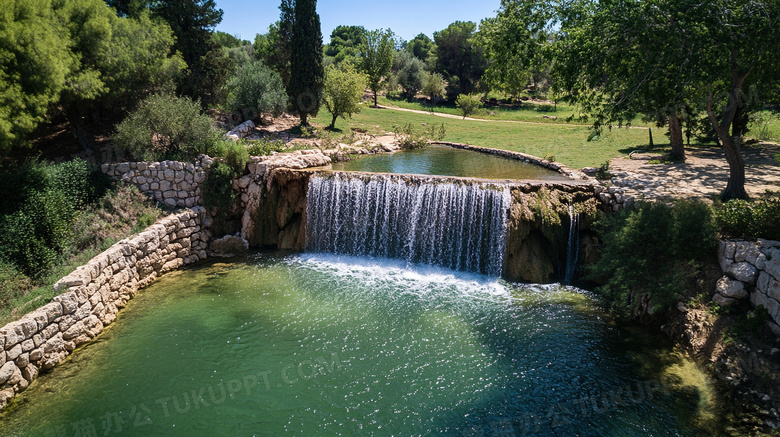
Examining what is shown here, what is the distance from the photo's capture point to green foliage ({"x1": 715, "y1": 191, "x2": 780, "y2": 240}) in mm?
8250

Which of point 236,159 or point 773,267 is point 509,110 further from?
point 773,267

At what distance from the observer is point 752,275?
779 cm

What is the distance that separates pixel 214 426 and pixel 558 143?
2187cm

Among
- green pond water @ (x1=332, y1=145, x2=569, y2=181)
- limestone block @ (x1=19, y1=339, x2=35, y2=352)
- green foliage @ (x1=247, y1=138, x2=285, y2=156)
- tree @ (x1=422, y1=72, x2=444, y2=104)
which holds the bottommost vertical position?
limestone block @ (x1=19, y1=339, x2=35, y2=352)

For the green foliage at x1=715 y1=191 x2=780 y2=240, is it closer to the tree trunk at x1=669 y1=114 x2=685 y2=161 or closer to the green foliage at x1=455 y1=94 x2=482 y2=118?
the tree trunk at x1=669 y1=114 x2=685 y2=161

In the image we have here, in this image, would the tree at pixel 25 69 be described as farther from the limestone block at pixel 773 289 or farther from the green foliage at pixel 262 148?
the limestone block at pixel 773 289

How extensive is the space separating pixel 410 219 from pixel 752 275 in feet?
26.5

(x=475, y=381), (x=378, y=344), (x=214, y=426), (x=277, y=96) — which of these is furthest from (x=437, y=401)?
(x=277, y=96)

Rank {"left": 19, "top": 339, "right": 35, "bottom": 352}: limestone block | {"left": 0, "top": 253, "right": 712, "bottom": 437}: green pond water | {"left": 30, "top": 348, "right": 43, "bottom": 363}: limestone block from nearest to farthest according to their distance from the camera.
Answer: {"left": 0, "top": 253, "right": 712, "bottom": 437}: green pond water < {"left": 19, "top": 339, "right": 35, "bottom": 352}: limestone block < {"left": 30, "top": 348, "right": 43, "bottom": 363}: limestone block

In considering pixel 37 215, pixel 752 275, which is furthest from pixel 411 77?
pixel 752 275

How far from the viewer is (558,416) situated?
6684 millimetres

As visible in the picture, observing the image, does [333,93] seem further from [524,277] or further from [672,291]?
[672,291]

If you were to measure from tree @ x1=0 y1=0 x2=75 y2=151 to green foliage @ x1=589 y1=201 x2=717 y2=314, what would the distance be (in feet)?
46.9

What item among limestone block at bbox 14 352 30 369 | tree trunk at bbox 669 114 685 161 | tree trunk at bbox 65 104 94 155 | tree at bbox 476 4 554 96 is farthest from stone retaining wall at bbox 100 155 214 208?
tree trunk at bbox 669 114 685 161
